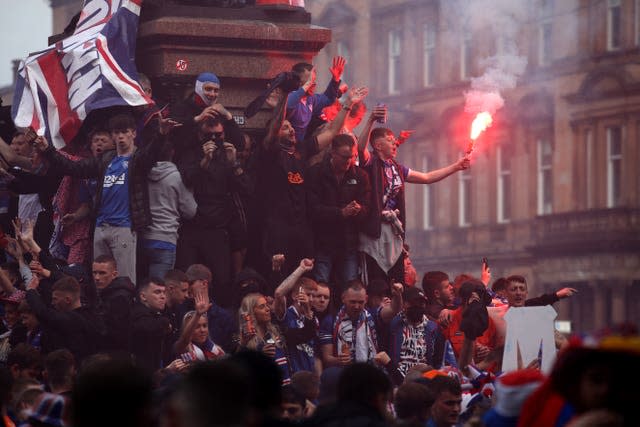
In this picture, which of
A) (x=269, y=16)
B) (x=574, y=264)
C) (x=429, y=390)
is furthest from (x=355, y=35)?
(x=429, y=390)

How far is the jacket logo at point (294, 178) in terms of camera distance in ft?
54.7

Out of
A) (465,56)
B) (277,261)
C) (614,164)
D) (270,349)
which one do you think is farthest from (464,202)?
(270,349)

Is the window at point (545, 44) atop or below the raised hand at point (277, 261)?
atop

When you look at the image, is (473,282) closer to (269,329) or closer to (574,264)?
(269,329)

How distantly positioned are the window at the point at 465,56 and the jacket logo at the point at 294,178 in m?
40.9

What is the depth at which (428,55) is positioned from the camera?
60.4m

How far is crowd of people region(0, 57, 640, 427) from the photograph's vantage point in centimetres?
1477

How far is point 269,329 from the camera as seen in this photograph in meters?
15.2

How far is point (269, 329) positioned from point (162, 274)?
137 centimetres

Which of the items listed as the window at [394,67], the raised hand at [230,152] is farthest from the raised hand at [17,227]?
the window at [394,67]

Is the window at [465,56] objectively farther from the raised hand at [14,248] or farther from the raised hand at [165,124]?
the raised hand at [165,124]

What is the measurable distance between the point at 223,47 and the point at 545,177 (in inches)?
1619

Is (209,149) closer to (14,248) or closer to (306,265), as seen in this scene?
(306,265)

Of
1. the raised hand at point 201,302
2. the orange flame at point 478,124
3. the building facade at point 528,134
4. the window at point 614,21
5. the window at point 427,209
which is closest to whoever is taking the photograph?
the raised hand at point 201,302
